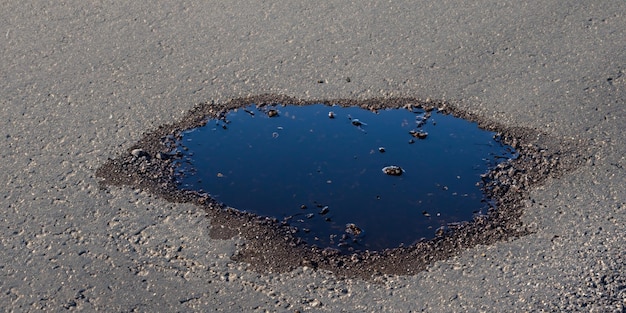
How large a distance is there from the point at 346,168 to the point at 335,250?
78cm

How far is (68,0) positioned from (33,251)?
3111 mm

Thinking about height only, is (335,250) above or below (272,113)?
below

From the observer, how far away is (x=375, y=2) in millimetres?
6441

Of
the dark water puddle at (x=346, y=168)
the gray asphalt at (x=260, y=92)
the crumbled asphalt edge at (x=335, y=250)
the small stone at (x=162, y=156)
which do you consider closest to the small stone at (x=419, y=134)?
the dark water puddle at (x=346, y=168)

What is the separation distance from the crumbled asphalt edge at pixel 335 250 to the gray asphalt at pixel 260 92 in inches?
2.8

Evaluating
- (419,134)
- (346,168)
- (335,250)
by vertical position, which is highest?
(419,134)

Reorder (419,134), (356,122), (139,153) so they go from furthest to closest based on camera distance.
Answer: (356,122)
(419,134)
(139,153)

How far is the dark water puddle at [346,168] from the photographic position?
4.32 metres

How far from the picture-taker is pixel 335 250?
13.4 ft

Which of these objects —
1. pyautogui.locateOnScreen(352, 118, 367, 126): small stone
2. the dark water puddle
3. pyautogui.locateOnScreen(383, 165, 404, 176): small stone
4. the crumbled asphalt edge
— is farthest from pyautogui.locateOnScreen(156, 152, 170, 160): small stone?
pyautogui.locateOnScreen(383, 165, 404, 176): small stone

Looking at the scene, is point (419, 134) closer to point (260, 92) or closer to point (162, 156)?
point (260, 92)

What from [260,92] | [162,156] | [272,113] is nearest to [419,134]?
[272,113]

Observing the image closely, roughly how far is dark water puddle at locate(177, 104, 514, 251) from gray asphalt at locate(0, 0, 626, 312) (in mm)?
251

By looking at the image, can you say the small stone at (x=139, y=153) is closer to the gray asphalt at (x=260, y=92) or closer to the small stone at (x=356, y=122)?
the gray asphalt at (x=260, y=92)
